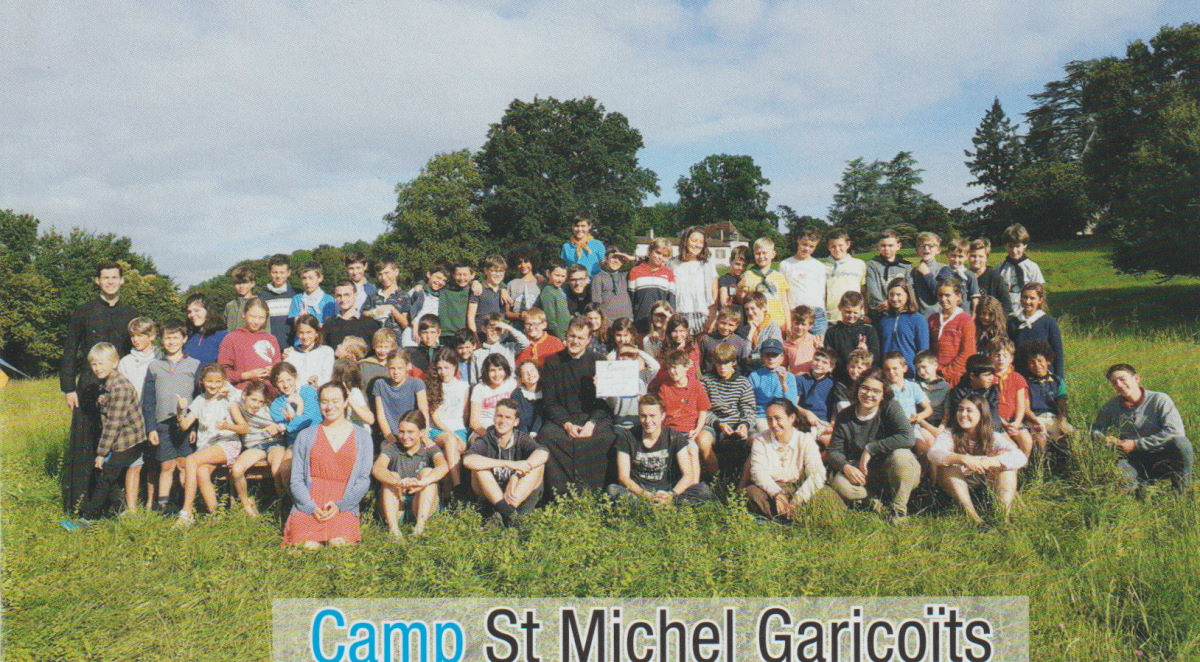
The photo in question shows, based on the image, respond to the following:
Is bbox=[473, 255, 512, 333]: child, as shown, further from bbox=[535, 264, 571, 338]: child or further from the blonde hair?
the blonde hair

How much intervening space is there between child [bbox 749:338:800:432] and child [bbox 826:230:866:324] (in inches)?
63.8

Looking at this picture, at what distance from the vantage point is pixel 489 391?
7.15 metres

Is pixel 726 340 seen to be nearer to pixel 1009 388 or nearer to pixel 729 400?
pixel 729 400

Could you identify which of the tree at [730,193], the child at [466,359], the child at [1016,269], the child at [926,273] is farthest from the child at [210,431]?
the tree at [730,193]

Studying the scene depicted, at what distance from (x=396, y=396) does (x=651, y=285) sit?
3352 millimetres

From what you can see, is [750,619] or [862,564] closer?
[750,619]

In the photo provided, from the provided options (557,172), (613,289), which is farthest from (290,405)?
(557,172)

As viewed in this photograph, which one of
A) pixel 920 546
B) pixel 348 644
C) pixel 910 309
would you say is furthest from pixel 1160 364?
pixel 348 644

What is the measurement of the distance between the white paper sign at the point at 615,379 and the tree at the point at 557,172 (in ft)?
108

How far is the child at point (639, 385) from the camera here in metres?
7.03

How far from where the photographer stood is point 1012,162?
65000mm

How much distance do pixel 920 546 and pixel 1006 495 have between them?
3.34 ft

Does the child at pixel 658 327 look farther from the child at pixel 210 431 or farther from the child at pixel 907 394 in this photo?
the child at pixel 210 431

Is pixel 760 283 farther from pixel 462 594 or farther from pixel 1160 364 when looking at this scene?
pixel 1160 364
